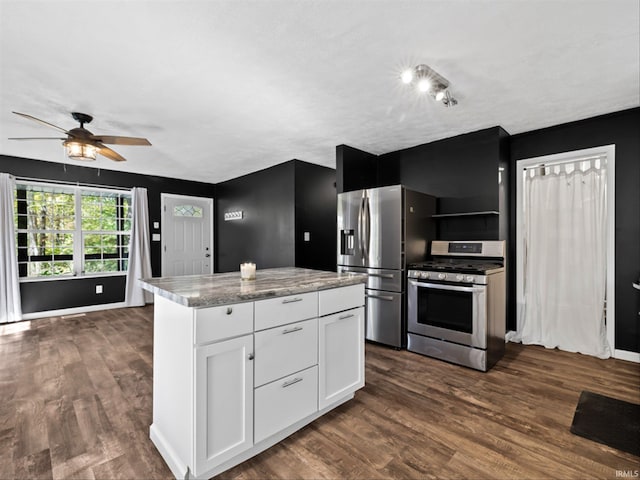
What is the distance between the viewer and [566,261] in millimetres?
3283

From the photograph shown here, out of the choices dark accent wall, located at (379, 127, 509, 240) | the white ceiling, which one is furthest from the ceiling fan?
dark accent wall, located at (379, 127, 509, 240)

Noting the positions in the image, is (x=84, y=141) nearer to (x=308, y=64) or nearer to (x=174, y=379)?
(x=308, y=64)

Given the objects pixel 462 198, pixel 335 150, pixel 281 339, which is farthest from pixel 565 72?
pixel 281 339

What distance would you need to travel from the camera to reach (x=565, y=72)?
228 centimetres

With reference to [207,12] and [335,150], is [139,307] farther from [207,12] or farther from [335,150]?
[207,12]

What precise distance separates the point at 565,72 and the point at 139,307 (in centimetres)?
644

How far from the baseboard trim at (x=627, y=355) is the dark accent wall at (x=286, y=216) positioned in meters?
3.58

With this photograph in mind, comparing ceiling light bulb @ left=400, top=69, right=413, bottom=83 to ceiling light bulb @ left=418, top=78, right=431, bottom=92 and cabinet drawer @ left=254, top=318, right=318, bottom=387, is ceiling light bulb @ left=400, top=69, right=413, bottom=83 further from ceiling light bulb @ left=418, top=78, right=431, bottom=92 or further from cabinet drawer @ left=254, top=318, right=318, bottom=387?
cabinet drawer @ left=254, top=318, right=318, bottom=387

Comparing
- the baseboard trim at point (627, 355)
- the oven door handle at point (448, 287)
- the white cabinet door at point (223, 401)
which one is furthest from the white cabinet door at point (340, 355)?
the baseboard trim at point (627, 355)

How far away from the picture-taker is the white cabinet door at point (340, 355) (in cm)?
199

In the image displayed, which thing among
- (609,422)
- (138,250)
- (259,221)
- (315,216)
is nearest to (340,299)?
(609,422)

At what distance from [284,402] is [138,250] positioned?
487 centimetres

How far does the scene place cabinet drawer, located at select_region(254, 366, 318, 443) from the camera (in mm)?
1654

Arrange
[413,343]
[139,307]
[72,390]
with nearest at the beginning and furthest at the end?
[72,390], [413,343], [139,307]
